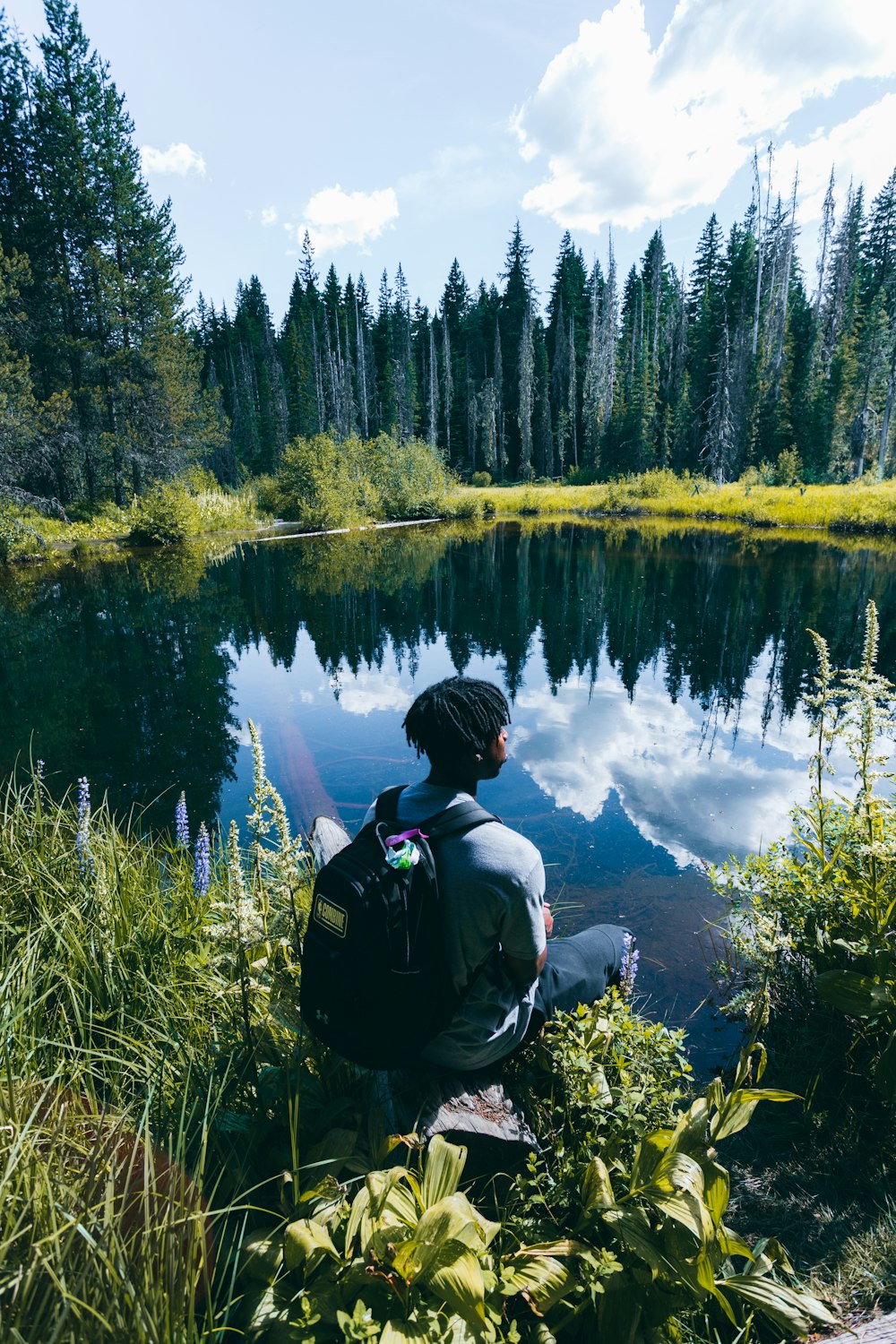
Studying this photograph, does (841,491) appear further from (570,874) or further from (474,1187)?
(474,1187)

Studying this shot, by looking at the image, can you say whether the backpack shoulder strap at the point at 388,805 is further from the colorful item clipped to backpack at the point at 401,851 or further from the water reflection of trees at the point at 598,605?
the water reflection of trees at the point at 598,605

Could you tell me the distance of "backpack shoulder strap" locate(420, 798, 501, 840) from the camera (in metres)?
2.04

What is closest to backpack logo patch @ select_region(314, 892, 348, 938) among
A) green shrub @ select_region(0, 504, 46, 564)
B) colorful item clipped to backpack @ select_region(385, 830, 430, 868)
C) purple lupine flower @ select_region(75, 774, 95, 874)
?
colorful item clipped to backpack @ select_region(385, 830, 430, 868)

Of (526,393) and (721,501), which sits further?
(526,393)

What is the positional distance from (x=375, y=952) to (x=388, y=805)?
49 cm

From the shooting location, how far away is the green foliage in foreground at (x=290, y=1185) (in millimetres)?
1356

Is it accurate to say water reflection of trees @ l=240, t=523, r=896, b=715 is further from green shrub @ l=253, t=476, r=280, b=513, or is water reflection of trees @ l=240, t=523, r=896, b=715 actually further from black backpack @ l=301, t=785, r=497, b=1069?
green shrub @ l=253, t=476, r=280, b=513

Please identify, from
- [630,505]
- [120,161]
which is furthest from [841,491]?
[120,161]

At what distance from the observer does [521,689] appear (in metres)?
9.91

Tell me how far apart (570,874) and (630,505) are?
110 ft

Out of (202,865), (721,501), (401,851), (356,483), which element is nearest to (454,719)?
(401,851)

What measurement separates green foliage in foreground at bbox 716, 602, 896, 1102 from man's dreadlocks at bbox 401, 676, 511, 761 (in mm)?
1181

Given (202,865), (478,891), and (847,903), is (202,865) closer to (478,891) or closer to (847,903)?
(478,891)

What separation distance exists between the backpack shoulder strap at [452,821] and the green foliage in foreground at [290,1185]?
654 mm
